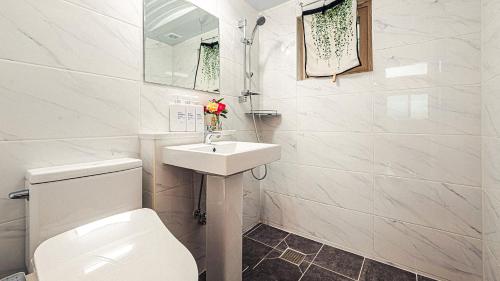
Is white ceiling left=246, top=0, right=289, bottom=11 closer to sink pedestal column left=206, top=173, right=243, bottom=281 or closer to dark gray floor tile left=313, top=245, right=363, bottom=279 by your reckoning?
sink pedestal column left=206, top=173, right=243, bottom=281

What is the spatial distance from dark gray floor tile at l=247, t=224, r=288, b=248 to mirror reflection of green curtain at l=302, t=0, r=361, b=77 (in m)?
1.52

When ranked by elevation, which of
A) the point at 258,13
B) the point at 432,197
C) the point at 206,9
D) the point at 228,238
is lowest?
the point at 228,238

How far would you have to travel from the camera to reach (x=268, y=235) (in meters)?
1.92

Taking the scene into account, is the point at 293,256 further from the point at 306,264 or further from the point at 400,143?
the point at 400,143

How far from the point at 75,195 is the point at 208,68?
117 cm

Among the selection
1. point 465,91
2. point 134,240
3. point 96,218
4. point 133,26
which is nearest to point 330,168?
point 465,91

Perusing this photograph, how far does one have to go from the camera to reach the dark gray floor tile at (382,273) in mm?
1370

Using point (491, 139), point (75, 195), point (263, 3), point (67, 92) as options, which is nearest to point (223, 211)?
point (75, 195)

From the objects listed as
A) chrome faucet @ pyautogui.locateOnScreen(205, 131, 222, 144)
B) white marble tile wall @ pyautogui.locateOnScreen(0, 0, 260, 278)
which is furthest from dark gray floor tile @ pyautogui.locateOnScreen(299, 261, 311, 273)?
chrome faucet @ pyautogui.locateOnScreen(205, 131, 222, 144)

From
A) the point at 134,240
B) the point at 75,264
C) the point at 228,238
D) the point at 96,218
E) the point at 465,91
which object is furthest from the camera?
the point at 465,91

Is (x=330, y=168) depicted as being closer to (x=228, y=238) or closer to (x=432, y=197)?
(x=432, y=197)

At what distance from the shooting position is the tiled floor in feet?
4.53

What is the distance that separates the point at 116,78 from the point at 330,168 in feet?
5.48

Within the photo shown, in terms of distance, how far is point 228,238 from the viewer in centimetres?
110
